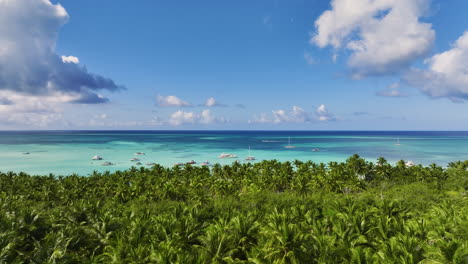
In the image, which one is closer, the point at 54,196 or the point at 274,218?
the point at 274,218

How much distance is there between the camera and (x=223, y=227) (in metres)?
21.0

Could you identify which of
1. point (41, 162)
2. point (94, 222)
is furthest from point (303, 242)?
point (41, 162)

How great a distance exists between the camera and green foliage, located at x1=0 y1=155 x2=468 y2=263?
675 inches

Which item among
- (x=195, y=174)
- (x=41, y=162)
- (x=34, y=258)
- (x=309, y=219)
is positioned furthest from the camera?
(x=41, y=162)

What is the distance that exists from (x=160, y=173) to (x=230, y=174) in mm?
16632

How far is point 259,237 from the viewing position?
21.1 m

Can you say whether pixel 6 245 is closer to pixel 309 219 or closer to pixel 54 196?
pixel 309 219

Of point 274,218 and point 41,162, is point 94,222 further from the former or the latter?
point 41,162

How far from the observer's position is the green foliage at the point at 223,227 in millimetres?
17141

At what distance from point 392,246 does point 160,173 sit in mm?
49941

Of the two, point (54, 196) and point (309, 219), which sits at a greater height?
point (309, 219)

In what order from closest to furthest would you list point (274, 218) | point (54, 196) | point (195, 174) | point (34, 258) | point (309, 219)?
1. point (34, 258)
2. point (274, 218)
3. point (309, 219)
4. point (54, 196)
5. point (195, 174)

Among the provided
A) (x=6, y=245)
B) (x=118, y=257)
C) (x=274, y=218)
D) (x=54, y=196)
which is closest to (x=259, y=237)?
(x=274, y=218)

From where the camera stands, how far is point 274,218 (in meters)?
21.0
